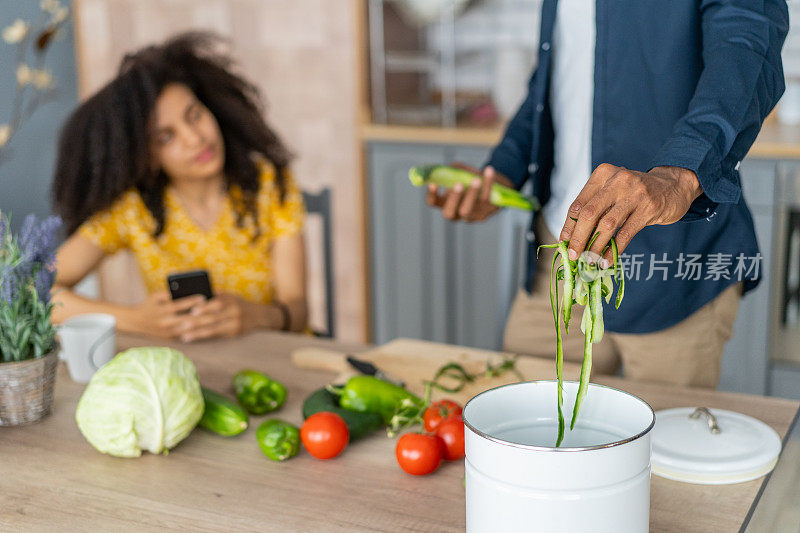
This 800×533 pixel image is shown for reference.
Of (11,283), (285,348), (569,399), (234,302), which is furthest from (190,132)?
(569,399)

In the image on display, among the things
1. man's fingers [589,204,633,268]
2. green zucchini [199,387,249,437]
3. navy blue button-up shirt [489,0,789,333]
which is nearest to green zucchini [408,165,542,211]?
navy blue button-up shirt [489,0,789,333]

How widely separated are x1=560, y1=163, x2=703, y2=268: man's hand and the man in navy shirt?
0.22 meters

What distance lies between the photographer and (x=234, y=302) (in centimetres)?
161

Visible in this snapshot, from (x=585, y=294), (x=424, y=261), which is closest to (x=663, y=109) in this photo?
(x=585, y=294)

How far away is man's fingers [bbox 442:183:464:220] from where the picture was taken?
141 cm

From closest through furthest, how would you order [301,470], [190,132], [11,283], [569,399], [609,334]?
[569,399]
[301,470]
[11,283]
[609,334]
[190,132]

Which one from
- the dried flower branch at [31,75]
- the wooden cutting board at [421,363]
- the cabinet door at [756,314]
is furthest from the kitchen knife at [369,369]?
the dried flower branch at [31,75]

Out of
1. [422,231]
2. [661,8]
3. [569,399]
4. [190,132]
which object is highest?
[661,8]

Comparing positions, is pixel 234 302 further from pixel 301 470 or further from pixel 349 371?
pixel 301 470

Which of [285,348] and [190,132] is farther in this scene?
[190,132]

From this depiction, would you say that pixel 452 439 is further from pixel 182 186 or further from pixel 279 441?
pixel 182 186

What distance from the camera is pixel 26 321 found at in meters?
1.16

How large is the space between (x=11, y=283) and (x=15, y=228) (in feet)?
6.99

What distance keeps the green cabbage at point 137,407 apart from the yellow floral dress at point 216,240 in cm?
93
